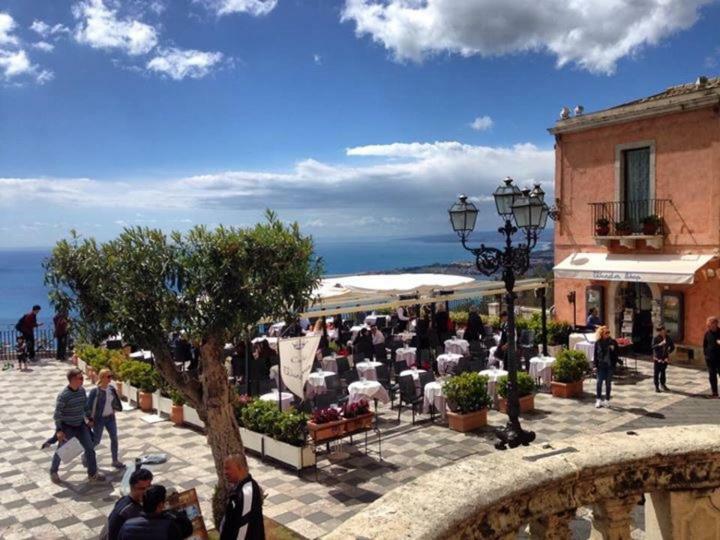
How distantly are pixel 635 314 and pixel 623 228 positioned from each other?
10.3 ft

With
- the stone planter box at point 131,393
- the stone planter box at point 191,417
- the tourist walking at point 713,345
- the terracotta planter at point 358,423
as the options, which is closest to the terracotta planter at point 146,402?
the stone planter box at point 131,393

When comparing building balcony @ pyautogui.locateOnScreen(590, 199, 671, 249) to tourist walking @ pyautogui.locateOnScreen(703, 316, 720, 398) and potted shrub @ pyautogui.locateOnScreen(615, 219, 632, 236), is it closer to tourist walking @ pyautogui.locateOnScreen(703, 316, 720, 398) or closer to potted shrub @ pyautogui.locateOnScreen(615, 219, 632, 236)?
potted shrub @ pyautogui.locateOnScreen(615, 219, 632, 236)

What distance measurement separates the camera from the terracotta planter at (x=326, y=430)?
32.7ft

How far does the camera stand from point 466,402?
11867 millimetres

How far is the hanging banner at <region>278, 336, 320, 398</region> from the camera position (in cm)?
1069

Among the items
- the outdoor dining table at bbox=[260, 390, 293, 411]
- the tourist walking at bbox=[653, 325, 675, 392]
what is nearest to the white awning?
the tourist walking at bbox=[653, 325, 675, 392]

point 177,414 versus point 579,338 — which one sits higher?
point 579,338

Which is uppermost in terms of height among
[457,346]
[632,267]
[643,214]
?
[643,214]

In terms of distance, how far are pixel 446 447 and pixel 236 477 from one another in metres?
6.07

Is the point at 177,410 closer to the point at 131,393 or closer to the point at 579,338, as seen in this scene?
the point at 131,393

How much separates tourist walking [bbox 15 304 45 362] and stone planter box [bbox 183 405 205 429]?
1079cm

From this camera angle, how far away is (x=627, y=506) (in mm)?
2635

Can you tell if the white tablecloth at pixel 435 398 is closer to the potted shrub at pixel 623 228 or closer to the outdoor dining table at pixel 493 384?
the outdoor dining table at pixel 493 384

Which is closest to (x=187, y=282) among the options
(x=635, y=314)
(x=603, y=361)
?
(x=603, y=361)
